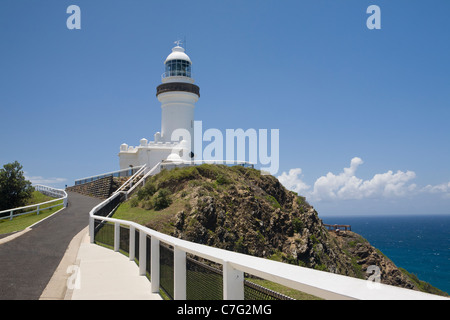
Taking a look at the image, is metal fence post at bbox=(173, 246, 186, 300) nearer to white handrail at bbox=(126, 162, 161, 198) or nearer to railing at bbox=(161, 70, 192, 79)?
white handrail at bbox=(126, 162, 161, 198)

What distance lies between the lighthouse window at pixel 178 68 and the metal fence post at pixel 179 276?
4217 centimetres

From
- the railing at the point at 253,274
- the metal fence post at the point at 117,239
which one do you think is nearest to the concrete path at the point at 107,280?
the railing at the point at 253,274

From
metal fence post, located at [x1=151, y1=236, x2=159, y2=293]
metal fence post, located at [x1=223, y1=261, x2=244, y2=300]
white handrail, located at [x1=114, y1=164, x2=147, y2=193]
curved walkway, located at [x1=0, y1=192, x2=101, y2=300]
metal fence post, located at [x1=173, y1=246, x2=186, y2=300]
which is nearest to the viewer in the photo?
metal fence post, located at [x1=223, y1=261, x2=244, y2=300]

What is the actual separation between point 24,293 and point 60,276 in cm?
154

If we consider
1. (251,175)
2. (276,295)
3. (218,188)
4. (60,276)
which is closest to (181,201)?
(218,188)

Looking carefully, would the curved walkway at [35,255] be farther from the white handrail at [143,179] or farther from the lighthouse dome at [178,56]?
the lighthouse dome at [178,56]

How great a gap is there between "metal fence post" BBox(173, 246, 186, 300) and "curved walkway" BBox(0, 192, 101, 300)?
3.26 m

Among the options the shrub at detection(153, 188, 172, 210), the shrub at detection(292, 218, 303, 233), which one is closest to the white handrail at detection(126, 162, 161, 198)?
the shrub at detection(153, 188, 172, 210)

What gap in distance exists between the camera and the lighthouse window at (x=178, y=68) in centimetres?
4569

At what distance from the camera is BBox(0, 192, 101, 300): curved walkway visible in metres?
7.66

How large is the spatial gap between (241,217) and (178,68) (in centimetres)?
2571

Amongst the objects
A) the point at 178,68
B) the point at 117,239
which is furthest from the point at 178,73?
the point at 117,239

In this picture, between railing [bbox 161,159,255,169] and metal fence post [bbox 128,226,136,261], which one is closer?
metal fence post [bbox 128,226,136,261]
